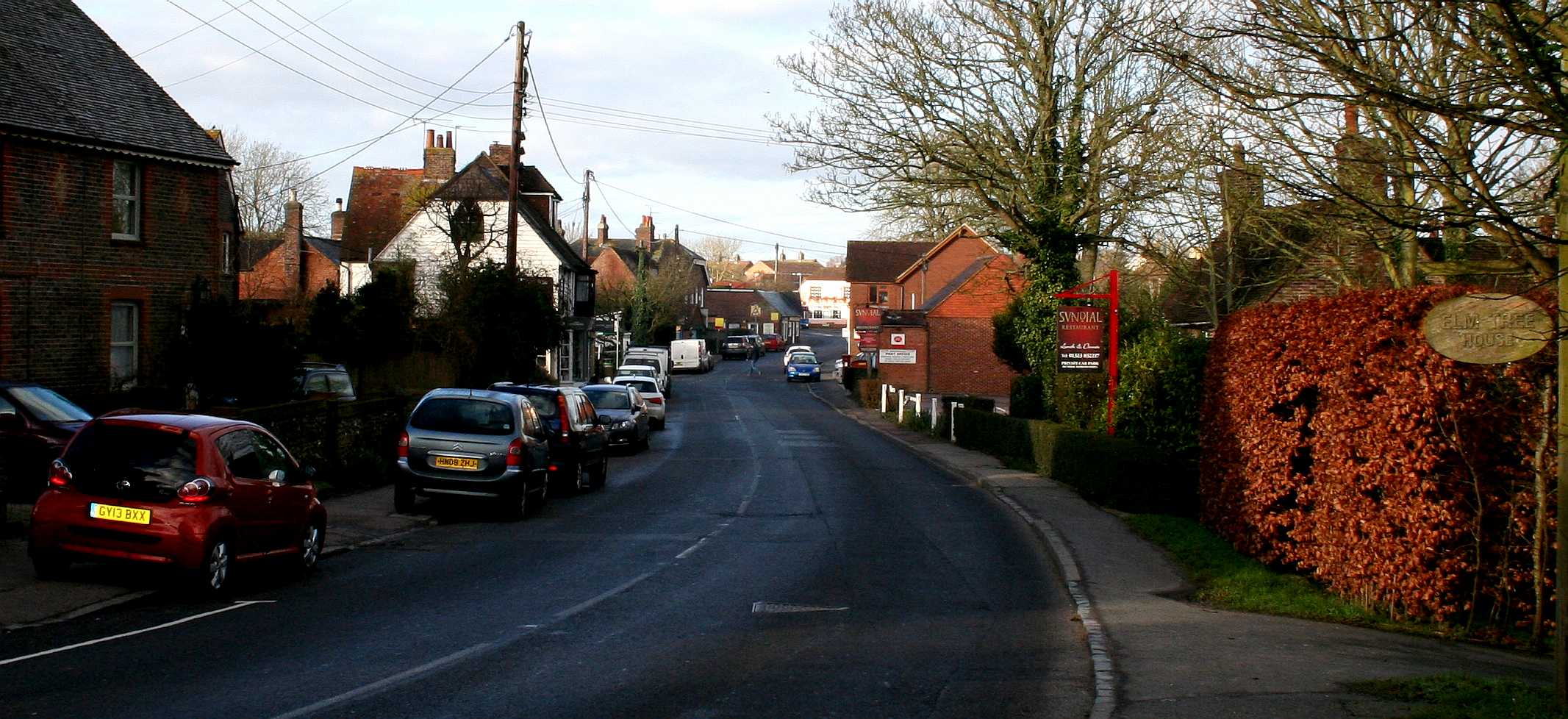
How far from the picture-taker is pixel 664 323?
9038 cm

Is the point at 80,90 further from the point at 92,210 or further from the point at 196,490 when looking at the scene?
the point at 196,490

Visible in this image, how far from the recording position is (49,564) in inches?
432

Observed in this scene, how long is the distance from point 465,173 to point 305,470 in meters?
43.3

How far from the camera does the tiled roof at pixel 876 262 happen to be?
9431 cm

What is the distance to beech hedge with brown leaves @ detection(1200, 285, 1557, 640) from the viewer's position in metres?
9.77

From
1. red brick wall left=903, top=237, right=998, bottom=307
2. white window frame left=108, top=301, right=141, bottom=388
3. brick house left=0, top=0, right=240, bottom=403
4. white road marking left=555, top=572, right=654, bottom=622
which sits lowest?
white road marking left=555, top=572, right=654, bottom=622

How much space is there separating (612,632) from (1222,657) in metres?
4.50

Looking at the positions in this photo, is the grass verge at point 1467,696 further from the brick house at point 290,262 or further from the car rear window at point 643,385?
the brick house at point 290,262

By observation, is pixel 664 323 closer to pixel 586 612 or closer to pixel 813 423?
pixel 813 423

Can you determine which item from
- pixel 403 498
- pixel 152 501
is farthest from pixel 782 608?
pixel 403 498

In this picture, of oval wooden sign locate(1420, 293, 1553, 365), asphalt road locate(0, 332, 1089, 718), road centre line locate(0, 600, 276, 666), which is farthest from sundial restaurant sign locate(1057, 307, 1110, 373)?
road centre line locate(0, 600, 276, 666)

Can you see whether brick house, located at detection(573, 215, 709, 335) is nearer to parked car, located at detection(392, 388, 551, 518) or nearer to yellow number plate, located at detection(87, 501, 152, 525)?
parked car, located at detection(392, 388, 551, 518)

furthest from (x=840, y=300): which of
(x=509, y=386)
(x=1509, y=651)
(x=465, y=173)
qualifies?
(x=1509, y=651)

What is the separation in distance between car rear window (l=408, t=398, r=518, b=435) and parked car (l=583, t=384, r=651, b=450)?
1240 centimetres
